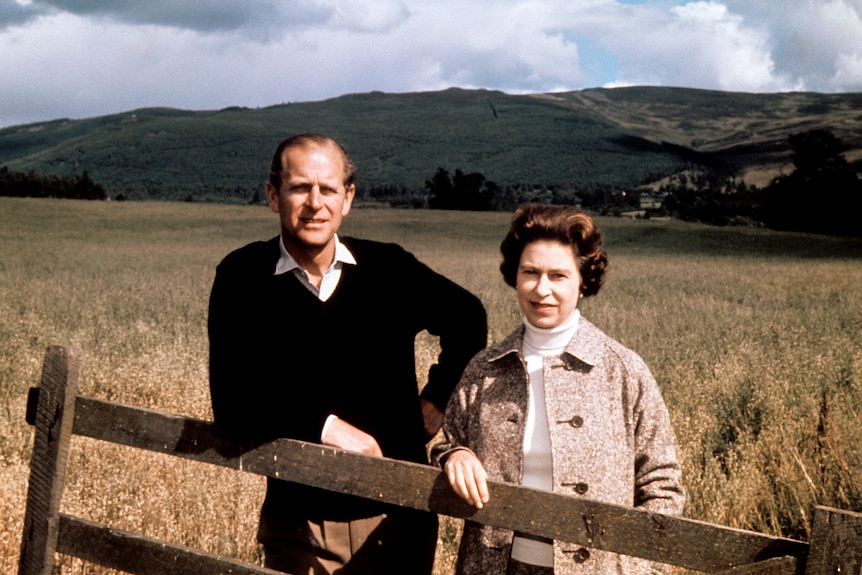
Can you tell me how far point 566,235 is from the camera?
253cm

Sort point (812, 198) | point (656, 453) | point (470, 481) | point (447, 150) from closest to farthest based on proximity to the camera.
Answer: point (470, 481) → point (656, 453) → point (812, 198) → point (447, 150)

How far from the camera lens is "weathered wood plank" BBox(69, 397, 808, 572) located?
6.14 ft

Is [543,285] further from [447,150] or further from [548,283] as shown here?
[447,150]

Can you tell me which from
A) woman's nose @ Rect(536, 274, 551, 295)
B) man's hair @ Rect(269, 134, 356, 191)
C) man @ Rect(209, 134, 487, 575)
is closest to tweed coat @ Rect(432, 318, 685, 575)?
woman's nose @ Rect(536, 274, 551, 295)

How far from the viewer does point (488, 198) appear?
268ft

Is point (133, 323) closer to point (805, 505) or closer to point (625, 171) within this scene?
point (805, 505)

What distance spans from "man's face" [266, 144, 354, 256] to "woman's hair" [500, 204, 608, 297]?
0.63m

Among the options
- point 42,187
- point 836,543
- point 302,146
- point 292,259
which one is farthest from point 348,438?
point 42,187

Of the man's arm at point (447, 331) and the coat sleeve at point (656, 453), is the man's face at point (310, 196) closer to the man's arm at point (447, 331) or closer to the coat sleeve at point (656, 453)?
the man's arm at point (447, 331)

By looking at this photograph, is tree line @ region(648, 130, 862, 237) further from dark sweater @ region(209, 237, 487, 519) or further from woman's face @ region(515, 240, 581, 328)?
woman's face @ region(515, 240, 581, 328)

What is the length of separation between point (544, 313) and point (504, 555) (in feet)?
2.47

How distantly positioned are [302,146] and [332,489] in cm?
119

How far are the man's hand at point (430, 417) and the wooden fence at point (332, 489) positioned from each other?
2.19ft

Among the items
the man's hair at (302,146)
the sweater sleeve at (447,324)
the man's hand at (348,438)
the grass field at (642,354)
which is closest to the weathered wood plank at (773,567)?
the man's hand at (348,438)
